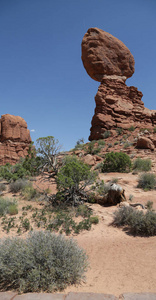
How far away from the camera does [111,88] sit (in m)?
30.6

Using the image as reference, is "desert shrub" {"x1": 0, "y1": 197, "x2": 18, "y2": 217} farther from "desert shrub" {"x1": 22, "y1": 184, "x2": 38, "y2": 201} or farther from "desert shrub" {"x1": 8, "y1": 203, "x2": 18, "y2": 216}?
"desert shrub" {"x1": 22, "y1": 184, "x2": 38, "y2": 201}

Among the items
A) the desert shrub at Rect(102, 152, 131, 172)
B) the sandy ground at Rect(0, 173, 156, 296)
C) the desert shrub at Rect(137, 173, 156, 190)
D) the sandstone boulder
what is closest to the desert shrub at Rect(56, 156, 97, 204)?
the sandy ground at Rect(0, 173, 156, 296)

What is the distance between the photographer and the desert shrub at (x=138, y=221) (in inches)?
222

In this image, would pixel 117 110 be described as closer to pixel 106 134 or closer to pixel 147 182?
pixel 106 134

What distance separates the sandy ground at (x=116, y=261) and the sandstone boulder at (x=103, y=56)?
28.5 m

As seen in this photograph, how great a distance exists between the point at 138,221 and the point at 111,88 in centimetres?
2784

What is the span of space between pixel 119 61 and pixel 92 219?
3157cm

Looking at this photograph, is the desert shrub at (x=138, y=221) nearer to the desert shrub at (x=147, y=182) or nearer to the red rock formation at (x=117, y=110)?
the desert shrub at (x=147, y=182)

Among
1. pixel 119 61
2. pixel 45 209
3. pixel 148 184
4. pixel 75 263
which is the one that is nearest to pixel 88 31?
pixel 119 61

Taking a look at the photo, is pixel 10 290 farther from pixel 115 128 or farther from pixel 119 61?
pixel 119 61

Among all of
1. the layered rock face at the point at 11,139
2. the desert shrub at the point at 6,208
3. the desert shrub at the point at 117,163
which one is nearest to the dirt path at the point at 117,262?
the desert shrub at the point at 6,208

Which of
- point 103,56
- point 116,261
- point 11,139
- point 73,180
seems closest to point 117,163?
point 73,180

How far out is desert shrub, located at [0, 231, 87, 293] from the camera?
9.91 ft

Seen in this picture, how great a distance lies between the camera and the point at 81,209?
25.1 feet
